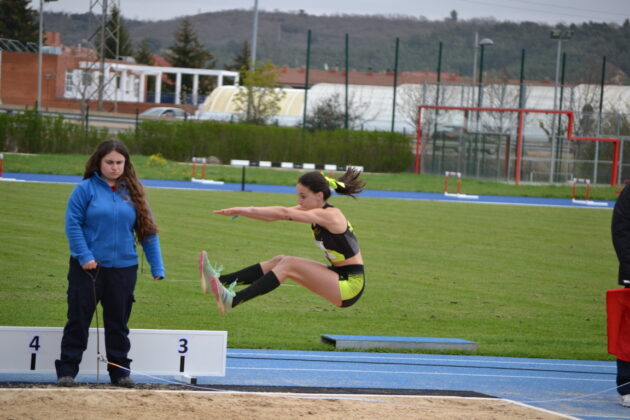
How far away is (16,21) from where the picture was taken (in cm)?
7981

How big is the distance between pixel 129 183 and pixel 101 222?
15.8 inches

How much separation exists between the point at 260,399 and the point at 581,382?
3.86m

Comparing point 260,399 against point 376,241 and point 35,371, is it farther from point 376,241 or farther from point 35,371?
point 376,241

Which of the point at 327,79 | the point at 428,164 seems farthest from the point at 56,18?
the point at 428,164

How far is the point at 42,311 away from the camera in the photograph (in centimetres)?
1166

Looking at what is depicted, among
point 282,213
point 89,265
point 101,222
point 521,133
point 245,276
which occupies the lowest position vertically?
point 245,276

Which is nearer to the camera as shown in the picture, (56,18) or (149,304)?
(149,304)

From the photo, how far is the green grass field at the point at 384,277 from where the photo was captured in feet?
39.6

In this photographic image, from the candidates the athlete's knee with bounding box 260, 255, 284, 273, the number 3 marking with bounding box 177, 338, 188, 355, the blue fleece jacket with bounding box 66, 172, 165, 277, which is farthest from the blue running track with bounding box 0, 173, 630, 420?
the blue fleece jacket with bounding box 66, 172, 165, 277

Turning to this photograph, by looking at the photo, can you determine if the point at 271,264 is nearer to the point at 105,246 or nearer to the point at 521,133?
the point at 105,246

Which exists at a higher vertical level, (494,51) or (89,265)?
(494,51)

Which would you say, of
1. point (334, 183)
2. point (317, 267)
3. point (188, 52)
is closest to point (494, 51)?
point (188, 52)

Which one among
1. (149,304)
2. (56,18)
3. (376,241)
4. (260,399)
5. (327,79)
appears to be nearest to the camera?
(260,399)

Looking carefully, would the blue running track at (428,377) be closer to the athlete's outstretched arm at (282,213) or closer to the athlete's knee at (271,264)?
the athlete's knee at (271,264)
